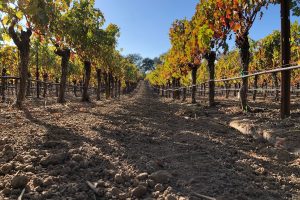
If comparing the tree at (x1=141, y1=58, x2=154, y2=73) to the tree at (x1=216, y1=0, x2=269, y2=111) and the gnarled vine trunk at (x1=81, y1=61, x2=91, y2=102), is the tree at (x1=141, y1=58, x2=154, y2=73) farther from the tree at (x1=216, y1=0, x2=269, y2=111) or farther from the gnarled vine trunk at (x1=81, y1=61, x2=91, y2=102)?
the tree at (x1=216, y1=0, x2=269, y2=111)

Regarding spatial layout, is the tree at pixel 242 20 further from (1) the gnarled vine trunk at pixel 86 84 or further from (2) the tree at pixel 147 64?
(2) the tree at pixel 147 64

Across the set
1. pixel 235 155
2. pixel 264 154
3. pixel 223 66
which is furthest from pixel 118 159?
pixel 223 66

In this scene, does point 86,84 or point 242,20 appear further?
point 86,84

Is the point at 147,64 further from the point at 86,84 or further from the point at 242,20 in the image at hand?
the point at 242,20

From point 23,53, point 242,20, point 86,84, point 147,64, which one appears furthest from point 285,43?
point 147,64

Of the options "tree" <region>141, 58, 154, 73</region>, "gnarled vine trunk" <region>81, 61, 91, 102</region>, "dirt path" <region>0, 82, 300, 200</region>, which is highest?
"tree" <region>141, 58, 154, 73</region>

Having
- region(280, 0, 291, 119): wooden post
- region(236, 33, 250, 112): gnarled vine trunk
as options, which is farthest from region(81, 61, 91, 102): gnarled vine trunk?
region(280, 0, 291, 119): wooden post

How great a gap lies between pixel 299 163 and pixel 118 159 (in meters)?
2.31

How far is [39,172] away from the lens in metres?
3.53

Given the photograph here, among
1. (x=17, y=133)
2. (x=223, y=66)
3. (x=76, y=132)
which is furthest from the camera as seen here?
(x=223, y=66)

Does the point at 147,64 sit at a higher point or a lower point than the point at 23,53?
higher

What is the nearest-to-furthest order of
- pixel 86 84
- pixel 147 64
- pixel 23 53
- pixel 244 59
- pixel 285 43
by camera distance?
pixel 285 43 < pixel 23 53 < pixel 244 59 < pixel 86 84 < pixel 147 64

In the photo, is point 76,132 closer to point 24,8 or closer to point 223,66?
point 24,8

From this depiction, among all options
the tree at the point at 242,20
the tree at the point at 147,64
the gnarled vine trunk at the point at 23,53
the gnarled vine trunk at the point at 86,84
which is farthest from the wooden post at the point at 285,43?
the tree at the point at 147,64
